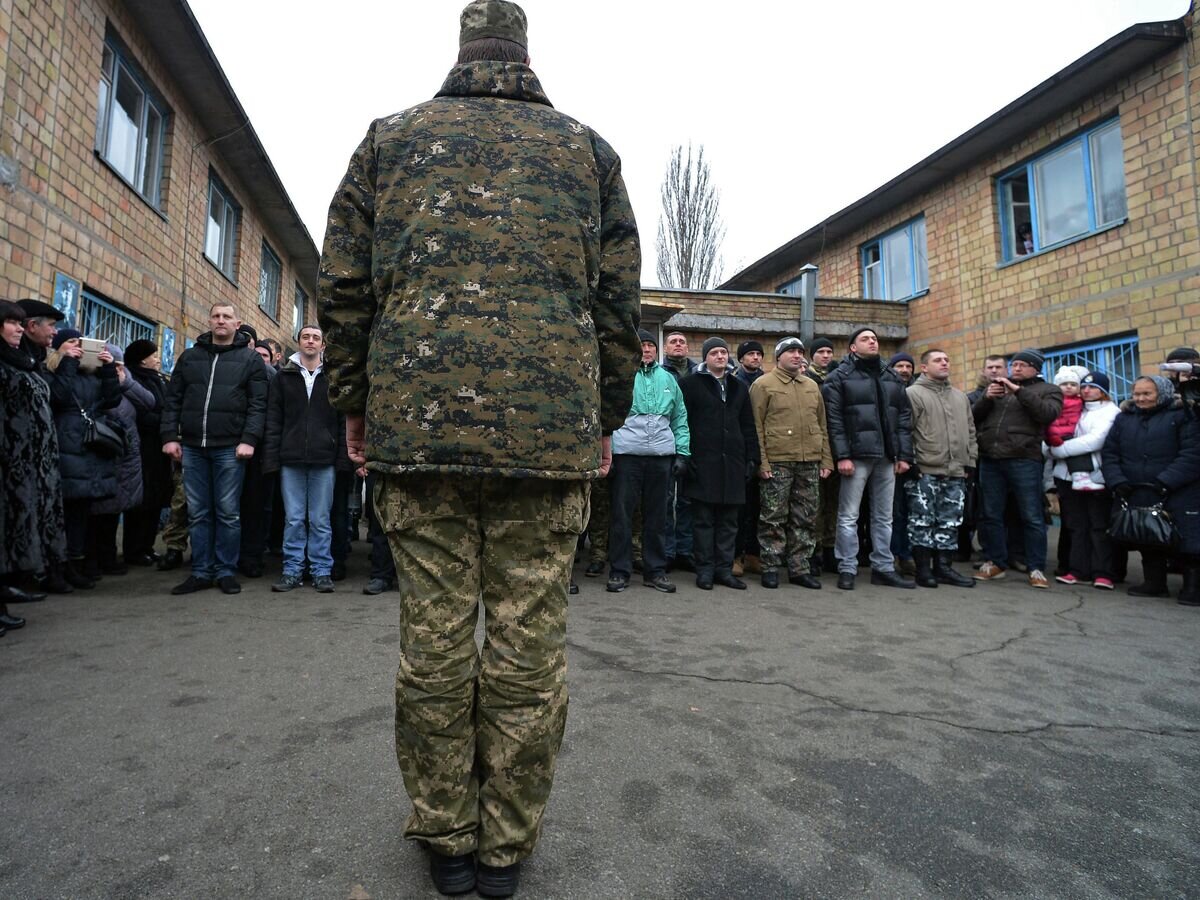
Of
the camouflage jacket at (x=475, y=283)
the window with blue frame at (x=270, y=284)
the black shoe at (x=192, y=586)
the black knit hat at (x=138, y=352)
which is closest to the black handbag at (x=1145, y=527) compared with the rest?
the camouflage jacket at (x=475, y=283)

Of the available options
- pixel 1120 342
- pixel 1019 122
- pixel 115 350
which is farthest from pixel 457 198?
pixel 1019 122

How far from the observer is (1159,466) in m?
5.53

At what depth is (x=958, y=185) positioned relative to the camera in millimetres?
13305

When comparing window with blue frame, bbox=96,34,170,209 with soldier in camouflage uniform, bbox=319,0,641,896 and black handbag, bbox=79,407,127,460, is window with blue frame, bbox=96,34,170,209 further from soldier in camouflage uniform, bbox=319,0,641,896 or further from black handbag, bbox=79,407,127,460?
soldier in camouflage uniform, bbox=319,0,641,896

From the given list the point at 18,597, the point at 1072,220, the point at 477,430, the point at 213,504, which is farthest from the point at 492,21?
the point at 1072,220

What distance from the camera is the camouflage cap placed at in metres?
1.92

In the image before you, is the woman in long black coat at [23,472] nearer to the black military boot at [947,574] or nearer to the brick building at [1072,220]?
the black military boot at [947,574]

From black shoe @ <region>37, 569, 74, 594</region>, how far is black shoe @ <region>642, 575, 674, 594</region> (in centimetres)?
418

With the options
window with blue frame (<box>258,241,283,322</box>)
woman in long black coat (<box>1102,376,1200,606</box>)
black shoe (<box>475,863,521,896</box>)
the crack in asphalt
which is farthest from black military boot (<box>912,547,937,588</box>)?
window with blue frame (<box>258,241,283,322</box>)

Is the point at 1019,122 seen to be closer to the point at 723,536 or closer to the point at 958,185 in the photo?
the point at 958,185

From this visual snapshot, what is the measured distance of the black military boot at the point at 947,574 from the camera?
591 cm

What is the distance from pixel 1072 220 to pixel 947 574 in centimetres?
835

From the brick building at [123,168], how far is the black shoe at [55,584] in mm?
2587

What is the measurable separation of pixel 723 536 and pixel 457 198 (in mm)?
4508
